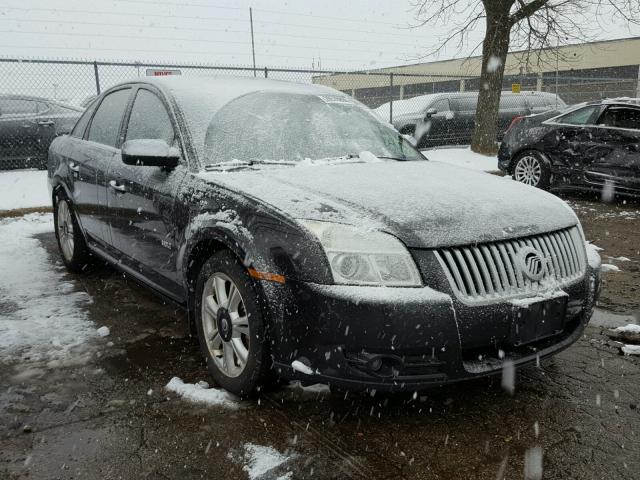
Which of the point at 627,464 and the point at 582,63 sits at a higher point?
the point at 582,63

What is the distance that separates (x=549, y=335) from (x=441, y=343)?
2.06 feet

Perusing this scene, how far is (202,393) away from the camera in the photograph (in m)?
2.79

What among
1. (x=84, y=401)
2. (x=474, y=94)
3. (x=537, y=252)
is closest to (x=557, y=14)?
(x=474, y=94)

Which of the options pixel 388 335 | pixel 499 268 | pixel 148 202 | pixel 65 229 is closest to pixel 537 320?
pixel 499 268

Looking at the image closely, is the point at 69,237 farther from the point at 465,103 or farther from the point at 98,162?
the point at 465,103

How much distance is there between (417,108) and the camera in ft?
47.5

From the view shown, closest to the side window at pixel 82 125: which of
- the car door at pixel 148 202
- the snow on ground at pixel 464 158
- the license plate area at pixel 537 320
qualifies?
the car door at pixel 148 202

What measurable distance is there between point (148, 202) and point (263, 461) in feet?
5.70

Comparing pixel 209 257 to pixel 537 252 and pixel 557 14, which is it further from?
pixel 557 14

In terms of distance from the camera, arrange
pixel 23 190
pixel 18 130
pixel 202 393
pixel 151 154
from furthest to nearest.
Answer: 1. pixel 18 130
2. pixel 23 190
3. pixel 151 154
4. pixel 202 393

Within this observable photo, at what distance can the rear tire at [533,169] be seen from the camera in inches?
333

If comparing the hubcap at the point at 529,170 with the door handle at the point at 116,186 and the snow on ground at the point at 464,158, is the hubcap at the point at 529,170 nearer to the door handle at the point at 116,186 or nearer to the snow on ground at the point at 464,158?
the snow on ground at the point at 464,158

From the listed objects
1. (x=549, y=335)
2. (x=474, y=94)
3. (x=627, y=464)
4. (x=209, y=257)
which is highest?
(x=474, y=94)

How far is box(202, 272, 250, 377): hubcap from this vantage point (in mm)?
2660
